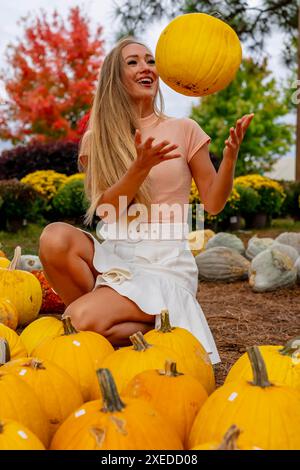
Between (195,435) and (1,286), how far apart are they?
8.45ft

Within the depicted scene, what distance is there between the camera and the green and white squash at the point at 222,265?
213 inches

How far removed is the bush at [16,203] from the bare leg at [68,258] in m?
5.99

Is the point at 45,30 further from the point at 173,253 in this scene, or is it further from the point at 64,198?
the point at 173,253

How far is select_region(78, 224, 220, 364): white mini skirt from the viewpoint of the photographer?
2828mm

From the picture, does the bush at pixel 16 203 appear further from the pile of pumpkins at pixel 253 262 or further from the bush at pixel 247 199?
the pile of pumpkins at pixel 253 262

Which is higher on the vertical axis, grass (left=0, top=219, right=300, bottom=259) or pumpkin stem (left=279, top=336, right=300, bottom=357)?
grass (left=0, top=219, right=300, bottom=259)

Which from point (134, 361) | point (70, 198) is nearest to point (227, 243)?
point (70, 198)

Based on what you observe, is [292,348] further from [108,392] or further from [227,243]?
[227,243]

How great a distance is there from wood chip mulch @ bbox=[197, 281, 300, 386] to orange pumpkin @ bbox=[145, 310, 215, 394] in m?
0.56

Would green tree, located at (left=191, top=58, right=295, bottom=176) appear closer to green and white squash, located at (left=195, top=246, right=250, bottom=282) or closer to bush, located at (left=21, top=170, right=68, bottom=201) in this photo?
bush, located at (left=21, top=170, right=68, bottom=201)

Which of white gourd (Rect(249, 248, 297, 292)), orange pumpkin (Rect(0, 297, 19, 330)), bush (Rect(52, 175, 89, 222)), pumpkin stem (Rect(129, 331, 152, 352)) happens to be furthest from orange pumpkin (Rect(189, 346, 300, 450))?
bush (Rect(52, 175, 89, 222))

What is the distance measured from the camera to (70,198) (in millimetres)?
9805

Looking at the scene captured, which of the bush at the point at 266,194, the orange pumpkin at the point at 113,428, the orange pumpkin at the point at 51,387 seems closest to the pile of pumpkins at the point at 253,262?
the orange pumpkin at the point at 51,387

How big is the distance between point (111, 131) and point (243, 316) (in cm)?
158
